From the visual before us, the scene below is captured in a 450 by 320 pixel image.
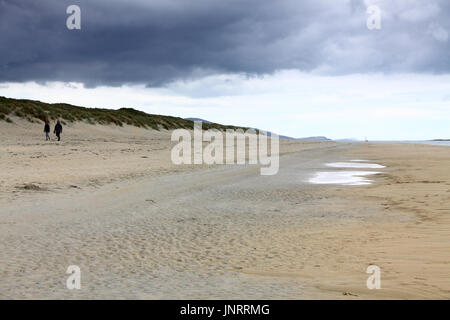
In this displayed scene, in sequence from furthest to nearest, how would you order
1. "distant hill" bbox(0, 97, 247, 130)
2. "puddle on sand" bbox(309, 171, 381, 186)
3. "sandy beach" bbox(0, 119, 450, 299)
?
"distant hill" bbox(0, 97, 247, 130) → "puddle on sand" bbox(309, 171, 381, 186) → "sandy beach" bbox(0, 119, 450, 299)

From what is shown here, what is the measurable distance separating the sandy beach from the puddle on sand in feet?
2.90

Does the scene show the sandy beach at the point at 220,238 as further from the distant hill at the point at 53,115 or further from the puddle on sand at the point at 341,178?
the distant hill at the point at 53,115

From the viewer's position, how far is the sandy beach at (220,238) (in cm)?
536

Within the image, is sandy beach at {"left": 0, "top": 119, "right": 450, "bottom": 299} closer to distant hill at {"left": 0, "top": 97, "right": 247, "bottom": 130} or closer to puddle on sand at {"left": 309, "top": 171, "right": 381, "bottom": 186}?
puddle on sand at {"left": 309, "top": 171, "right": 381, "bottom": 186}

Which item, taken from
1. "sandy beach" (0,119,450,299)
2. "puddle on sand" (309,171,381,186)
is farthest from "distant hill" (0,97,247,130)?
"sandy beach" (0,119,450,299)

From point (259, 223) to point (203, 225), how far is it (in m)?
1.23

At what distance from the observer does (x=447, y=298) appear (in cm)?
489

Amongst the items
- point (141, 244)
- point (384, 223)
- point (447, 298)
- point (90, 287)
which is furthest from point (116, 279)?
point (384, 223)

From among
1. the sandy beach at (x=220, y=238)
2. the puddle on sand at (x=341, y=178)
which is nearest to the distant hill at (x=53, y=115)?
the puddle on sand at (x=341, y=178)

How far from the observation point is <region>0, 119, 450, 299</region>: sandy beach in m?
5.36

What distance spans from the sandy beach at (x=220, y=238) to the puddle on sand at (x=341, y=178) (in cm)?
88

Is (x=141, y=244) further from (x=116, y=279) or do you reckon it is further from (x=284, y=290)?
(x=284, y=290)

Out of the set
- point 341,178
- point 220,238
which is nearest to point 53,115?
point 341,178

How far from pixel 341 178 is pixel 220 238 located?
1139 cm
